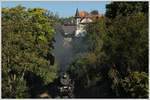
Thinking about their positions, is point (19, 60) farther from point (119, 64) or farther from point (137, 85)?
point (137, 85)

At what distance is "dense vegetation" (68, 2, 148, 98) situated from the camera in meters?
23.5

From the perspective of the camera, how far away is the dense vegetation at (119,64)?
2353cm

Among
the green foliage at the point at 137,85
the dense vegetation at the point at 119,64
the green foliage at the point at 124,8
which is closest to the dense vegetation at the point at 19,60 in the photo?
the dense vegetation at the point at 119,64

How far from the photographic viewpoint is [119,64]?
25.8 metres

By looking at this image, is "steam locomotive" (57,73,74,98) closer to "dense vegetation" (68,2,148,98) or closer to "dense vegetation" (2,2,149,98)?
"dense vegetation" (2,2,149,98)

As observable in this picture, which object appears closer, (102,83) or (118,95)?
(118,95)

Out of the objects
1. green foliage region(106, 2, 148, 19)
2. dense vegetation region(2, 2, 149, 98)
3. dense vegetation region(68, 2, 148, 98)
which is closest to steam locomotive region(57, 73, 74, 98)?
dense vegetation region(2, 2, 149, 98)

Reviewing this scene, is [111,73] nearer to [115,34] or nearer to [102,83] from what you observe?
[102,83]

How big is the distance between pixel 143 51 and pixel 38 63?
10.2m

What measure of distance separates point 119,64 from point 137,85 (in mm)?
2961

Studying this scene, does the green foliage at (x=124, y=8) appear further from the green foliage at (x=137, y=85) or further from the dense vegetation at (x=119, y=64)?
the green foliage at (x=137, y=85)

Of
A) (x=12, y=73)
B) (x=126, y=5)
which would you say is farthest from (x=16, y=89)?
(x=126, y=5)

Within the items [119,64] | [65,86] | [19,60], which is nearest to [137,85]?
[119,64]

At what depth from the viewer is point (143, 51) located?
23.5m
